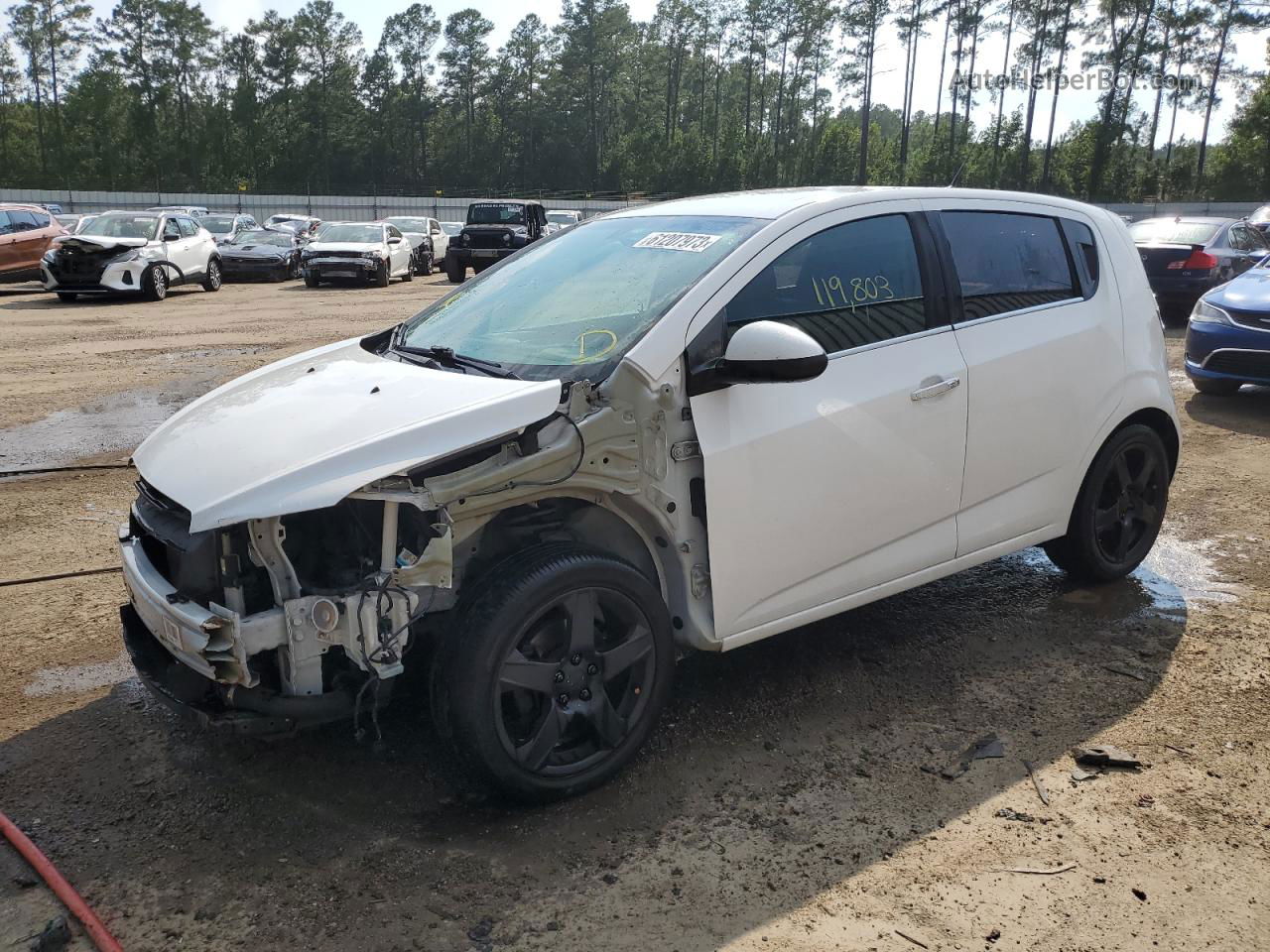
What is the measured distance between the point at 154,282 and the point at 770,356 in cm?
1856

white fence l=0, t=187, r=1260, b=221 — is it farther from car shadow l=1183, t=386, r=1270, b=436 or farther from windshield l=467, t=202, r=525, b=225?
car shadow l=1183, t=386, r=1270, b=436

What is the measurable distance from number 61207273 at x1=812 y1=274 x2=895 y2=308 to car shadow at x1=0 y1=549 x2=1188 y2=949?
4.75ft

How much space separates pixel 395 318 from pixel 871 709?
1410 centimetres

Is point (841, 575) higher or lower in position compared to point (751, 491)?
lower

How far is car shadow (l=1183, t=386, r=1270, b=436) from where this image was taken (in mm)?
8773

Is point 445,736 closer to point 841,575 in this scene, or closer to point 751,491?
point 751,491

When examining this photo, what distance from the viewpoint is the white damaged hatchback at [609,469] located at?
290 centimetres

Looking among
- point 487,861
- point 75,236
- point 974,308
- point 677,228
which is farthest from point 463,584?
point 75,236

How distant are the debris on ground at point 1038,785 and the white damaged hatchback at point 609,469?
791 millimetres

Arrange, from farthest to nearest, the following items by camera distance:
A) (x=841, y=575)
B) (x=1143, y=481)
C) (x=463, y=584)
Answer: (x=1143, y=481) < (x=841, y=575) < (x=463, y=584)

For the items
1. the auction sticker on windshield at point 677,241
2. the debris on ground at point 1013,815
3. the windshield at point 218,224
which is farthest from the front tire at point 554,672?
the windshield at point 218,224

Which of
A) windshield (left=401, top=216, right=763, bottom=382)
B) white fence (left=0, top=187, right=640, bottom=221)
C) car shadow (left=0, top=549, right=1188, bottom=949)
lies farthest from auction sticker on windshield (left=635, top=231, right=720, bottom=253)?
white fence (left=0, top=187, right=640, bottom=221)

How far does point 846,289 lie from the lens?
377 cm

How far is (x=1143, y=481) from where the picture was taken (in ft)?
16.1
